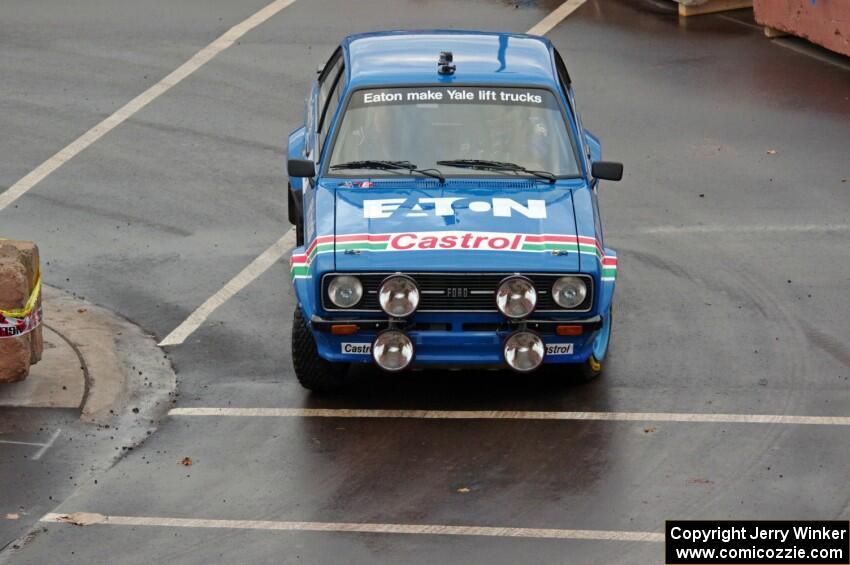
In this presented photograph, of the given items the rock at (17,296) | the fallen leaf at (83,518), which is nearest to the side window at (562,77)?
the rock at (17,296)

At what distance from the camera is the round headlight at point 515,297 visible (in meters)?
9.98

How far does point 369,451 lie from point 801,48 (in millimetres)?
11022

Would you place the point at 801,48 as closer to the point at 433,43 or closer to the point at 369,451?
the point at 433,43

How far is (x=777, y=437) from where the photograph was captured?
10125mm

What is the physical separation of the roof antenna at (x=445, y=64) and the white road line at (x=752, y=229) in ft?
9.84

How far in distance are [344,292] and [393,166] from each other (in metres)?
1.31

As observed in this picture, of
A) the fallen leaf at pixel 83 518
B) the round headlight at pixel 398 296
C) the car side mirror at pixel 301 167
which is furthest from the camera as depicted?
the car side mirror at pixel 301 167

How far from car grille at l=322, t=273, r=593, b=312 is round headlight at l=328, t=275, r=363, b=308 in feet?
0.09

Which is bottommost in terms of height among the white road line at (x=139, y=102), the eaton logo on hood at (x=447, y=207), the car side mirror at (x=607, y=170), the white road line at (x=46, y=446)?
the white road line at (x=139, y=102)

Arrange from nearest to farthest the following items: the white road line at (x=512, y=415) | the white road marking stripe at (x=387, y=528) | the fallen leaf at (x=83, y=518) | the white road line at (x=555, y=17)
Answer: the white road marking stripe at (x=387, y=528) → the fallen leaf at (x=83, y=518) → the white road line at (x=512, y=415) → the white road line at (x=555, y=17)

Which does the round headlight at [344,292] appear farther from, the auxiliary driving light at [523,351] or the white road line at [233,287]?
the white road line at [233,287]

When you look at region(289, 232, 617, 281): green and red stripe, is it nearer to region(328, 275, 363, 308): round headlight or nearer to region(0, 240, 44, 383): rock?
region(328, 275, 363, 308): round headlight

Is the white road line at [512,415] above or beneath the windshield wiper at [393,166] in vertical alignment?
beneath

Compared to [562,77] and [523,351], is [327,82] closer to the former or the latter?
[562,77]
